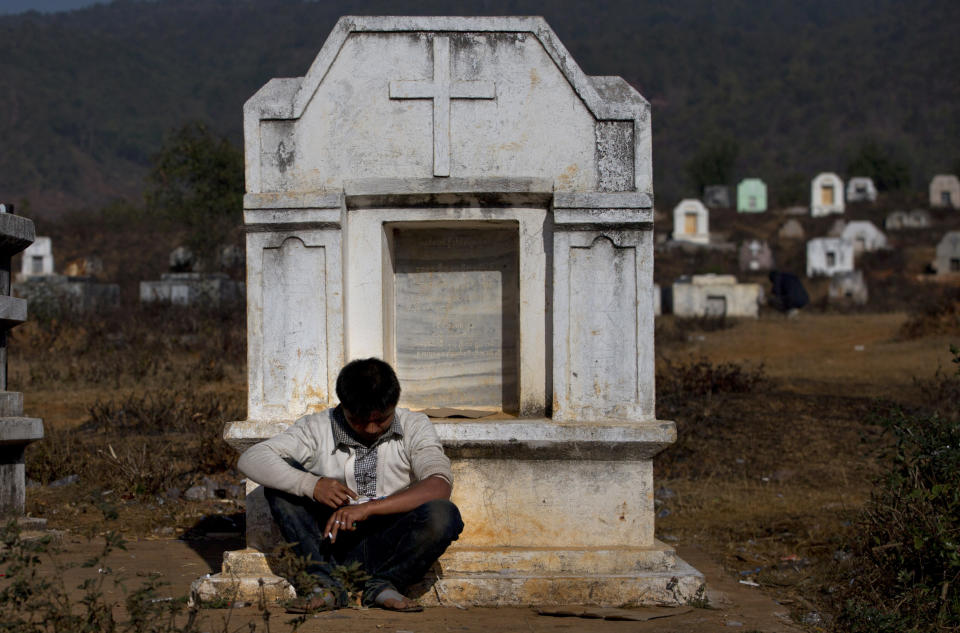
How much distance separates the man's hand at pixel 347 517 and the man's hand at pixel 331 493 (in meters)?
0.04

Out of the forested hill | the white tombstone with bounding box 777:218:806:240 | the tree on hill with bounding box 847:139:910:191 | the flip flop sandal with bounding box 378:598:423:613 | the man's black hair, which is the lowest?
the flip flop sandal with bounding box 378:598:423:613

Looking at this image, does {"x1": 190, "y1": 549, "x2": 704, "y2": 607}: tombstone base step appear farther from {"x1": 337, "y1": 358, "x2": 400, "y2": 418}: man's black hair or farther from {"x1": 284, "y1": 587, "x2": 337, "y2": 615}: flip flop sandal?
{"x1": 337, "y1": 358, "x2": 400, "y2": 418}: man's black hair

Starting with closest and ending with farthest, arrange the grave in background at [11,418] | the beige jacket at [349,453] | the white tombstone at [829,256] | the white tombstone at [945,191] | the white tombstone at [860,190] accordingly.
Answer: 1. the beige jacket at [349,453]
2. the grave in background at [11,418]
3. the white tombstone at [829,256]
4. the white tombstone at [945,191]
5. the white tombstone at [860,190]

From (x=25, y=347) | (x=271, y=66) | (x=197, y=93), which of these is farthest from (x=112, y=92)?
(x=25, y=347)

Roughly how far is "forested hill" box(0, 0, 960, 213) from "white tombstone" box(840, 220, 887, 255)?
13343 mm

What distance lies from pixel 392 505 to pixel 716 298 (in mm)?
23636

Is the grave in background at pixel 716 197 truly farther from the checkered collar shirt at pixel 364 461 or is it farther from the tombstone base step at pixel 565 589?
the checkered collar shirt at pixel 364 461

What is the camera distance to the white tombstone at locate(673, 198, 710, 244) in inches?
1737

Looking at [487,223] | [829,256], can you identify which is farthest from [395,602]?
[829,256]

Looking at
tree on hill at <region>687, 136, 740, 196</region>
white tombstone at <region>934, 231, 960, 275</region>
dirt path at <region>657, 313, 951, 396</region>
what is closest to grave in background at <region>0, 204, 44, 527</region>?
dirt path at <region>657, 313, 951, 396</region>

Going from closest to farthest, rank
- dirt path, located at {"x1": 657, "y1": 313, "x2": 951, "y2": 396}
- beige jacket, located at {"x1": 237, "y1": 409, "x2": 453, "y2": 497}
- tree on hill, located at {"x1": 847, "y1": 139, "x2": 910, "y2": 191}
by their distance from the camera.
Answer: beige jacket, located at {"x1": 237, "y1": 409, "x2": 453, "y2": 497}, dirt path, located at {"x1": 657, "y1": 313, "x2": 951, "y2": 396}, tree on hill, located at {"x1": 847, "y1": 139, "x2": 910, "y2": 191}

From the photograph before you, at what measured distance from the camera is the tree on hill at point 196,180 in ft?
87.1

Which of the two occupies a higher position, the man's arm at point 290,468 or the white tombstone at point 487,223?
the white tombstone at point 487,223

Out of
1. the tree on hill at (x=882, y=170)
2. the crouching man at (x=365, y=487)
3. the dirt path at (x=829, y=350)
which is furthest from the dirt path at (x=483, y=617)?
the tree on hill at (x=882, y=170)
